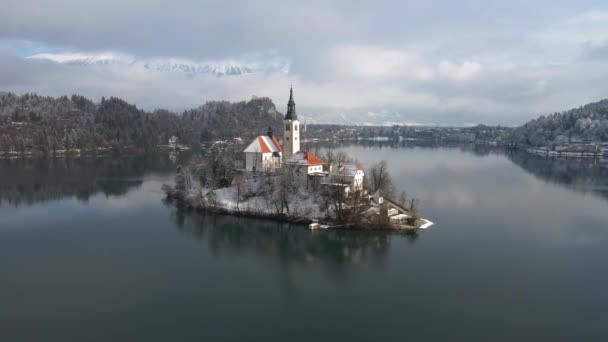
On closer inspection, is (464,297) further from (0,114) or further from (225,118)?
(225,118)

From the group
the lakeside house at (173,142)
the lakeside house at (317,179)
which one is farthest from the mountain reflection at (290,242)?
the lakeside house at (173,142)

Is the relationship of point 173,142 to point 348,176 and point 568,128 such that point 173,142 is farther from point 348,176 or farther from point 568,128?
point 568,128

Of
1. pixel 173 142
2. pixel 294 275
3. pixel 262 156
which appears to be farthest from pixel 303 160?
pixel 173 142

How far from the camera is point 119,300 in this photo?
12977 millimetres

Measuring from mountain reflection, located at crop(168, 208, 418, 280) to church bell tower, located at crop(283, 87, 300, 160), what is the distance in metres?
8.10

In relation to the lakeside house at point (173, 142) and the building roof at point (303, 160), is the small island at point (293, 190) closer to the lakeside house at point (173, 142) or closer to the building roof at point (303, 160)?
the building roof at point (303, 160)

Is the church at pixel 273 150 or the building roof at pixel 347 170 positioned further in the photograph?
the church at pixel 273 150

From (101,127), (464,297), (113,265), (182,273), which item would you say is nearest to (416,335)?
(464,297)

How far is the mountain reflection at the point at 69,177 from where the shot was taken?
30.4 metres

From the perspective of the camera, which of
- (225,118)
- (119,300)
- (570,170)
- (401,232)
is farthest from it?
(225,118)

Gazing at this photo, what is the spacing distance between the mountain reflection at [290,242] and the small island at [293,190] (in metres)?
0.95

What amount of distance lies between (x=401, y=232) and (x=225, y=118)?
89.4m

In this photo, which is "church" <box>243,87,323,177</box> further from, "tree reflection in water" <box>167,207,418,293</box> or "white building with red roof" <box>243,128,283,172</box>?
"tree reflection in water" <box>167,207,418,293</box>

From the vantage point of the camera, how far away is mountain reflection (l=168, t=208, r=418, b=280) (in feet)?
56.1
